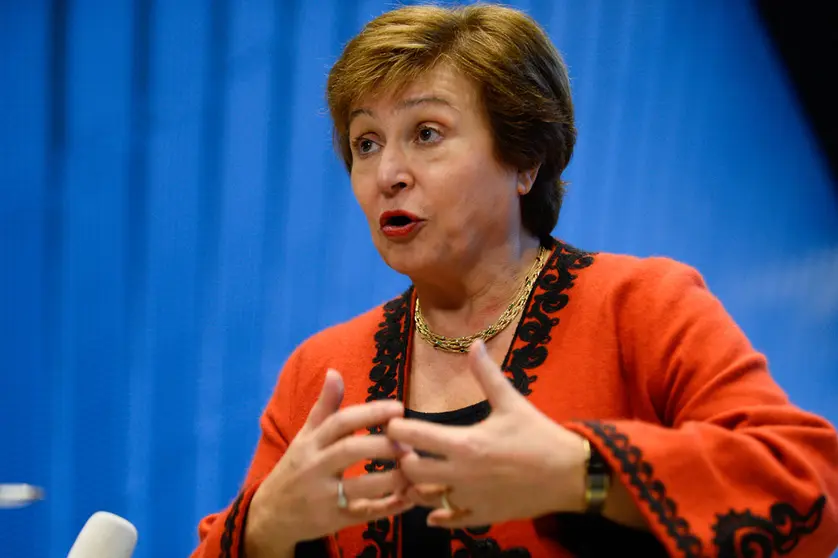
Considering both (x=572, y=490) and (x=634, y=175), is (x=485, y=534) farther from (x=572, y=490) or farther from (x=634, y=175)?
(x=634, y=175)

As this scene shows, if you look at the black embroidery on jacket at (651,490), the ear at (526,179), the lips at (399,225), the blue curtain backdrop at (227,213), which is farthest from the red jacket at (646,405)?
the blue curtain backdrop at (227,213)

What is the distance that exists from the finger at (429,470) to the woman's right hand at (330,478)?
4 centimetres

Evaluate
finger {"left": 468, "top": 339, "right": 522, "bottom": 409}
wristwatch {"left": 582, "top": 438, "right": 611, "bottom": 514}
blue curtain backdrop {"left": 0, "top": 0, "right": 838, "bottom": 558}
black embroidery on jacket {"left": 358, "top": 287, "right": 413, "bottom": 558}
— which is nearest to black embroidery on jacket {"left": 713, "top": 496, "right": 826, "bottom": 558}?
wristwatch {"left": 582, "top": 438, "right": 611, "bottom": 514}

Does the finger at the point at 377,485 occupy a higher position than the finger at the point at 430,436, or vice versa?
the finger at the point at 430,436

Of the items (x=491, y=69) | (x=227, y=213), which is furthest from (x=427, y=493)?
(x=227, y=213)

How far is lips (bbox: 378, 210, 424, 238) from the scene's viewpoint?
1185 millimetres

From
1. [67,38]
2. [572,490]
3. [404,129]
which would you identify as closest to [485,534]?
[572,490]

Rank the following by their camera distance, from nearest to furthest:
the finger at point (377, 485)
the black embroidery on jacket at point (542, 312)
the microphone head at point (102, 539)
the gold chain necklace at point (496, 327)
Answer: the finger at point (377, 485) < the microphone head at point (102, 539) < the black embroidery on jacket at point (542, 312) < the gold chain necklace at point (496, 327)

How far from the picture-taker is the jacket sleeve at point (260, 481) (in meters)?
1.08

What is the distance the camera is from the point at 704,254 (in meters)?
2.17

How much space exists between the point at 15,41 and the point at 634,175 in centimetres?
172

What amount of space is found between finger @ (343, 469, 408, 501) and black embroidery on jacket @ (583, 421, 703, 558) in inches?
9.5

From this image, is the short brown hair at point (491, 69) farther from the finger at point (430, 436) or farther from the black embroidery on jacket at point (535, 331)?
the finger at point (430, 436)

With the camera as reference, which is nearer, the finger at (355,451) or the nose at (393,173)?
the finger at (355,451)
